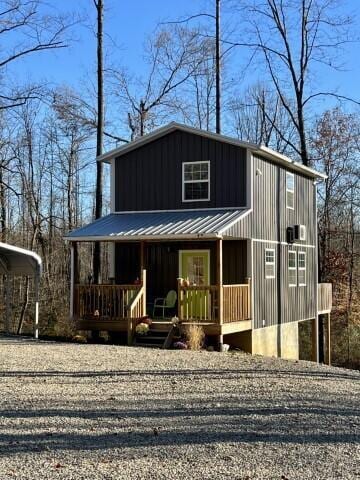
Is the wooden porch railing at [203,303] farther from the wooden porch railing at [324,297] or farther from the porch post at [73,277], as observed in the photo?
the wooden porch railing at [324,297]

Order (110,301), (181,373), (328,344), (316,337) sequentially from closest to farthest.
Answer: (181,373) → (110,301) → (316,337) → (328,344)

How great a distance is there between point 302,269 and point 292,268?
100cm

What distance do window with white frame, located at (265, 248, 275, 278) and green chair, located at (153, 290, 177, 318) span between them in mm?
2959

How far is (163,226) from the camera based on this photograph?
1731 cm

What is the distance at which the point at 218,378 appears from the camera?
1057 cm

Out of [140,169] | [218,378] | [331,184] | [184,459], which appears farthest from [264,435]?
[331,184]

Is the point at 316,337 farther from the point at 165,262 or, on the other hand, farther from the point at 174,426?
the point at 174,426

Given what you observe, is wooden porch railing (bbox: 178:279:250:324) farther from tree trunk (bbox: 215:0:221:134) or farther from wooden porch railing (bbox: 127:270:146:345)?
tree trunk (bbox: 215:0:221:134)

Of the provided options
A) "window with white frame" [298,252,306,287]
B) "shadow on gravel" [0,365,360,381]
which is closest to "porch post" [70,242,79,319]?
"shadow on gravel" [0,365,360,381]

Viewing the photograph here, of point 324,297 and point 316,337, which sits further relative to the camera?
point 324,297

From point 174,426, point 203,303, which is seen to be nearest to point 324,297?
point 203,303

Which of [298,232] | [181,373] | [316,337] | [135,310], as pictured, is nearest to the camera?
[181,373]

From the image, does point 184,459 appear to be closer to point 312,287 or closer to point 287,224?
point 287,224

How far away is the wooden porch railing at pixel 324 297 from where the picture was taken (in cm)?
2461
